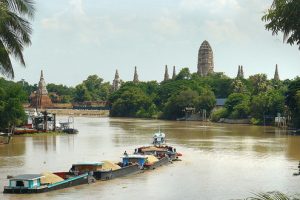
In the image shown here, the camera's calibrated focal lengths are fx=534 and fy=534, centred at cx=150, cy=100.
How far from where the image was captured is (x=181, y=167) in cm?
3941

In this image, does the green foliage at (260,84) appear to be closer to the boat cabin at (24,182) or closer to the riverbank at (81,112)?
the riverbank at (81,112)

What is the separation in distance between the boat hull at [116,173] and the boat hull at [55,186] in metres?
1.07

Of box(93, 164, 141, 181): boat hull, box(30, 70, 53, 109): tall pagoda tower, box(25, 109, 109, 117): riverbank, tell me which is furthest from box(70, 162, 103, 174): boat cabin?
box(30, 70, 53, 109): tall pagoda tower

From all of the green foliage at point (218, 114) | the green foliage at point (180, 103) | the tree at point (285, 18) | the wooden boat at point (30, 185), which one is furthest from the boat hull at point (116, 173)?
the green foliage at point (180, 103)

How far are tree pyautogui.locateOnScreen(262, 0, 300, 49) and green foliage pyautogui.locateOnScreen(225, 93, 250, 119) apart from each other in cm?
9868

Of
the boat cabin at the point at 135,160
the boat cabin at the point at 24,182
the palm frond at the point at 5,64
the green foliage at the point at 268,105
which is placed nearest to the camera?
the palm frond at the point at 5,64

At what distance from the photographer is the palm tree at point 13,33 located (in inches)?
620

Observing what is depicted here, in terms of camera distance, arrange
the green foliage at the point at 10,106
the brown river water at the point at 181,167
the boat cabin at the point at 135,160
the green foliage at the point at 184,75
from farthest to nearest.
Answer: the green foliage at the point at 184,75, the green foliage at the point at 10,106, the boat cabin at the point at 135,160, the brown river water at the point at 181,167

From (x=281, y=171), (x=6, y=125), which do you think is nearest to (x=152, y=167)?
(x=281, y=171)

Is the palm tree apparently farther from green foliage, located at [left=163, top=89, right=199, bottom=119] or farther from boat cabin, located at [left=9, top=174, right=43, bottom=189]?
green foliage, located at [left=163, top=89, right=199, bottom=119]

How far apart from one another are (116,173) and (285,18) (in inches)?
884

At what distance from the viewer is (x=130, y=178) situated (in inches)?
1318

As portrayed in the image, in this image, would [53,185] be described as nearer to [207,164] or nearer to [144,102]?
[207,164]

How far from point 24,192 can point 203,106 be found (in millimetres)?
103032
